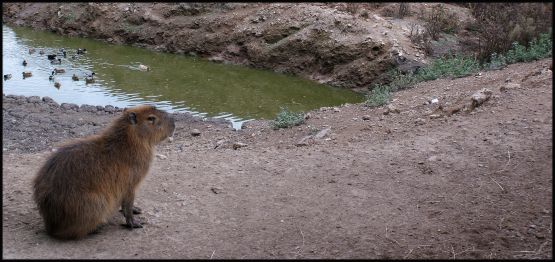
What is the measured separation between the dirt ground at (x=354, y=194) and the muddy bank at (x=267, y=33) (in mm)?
6060

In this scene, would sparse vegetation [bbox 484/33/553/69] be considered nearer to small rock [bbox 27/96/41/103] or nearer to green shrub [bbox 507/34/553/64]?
green shrub [bbox 507/34/553/64]

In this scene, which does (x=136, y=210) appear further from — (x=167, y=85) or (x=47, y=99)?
(x=167, y=85)

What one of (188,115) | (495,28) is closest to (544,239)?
(188,115)

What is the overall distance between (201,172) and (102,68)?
9.06 m

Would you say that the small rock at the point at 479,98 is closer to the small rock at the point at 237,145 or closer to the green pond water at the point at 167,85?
the small rock at the point at 237,145

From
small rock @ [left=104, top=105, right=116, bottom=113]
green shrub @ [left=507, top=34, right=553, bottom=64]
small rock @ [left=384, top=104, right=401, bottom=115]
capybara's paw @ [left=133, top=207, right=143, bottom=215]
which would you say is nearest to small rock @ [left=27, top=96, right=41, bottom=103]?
small rock @ [left=104, top=105, right=116, bottom=113]

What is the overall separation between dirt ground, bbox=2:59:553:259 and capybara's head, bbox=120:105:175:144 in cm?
73

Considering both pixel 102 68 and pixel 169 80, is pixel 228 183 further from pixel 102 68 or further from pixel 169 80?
pixel 102 68

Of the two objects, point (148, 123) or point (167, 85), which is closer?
point (148, 123)

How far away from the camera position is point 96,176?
4.73 metres

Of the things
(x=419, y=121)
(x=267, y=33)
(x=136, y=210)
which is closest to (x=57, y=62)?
(x=267, y=33)

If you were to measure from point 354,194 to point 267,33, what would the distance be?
35.7ft

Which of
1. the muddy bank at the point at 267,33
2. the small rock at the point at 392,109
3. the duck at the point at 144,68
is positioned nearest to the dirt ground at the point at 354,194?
the small rock at the point at 392,109

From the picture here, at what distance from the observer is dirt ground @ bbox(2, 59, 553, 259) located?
15.6ft
